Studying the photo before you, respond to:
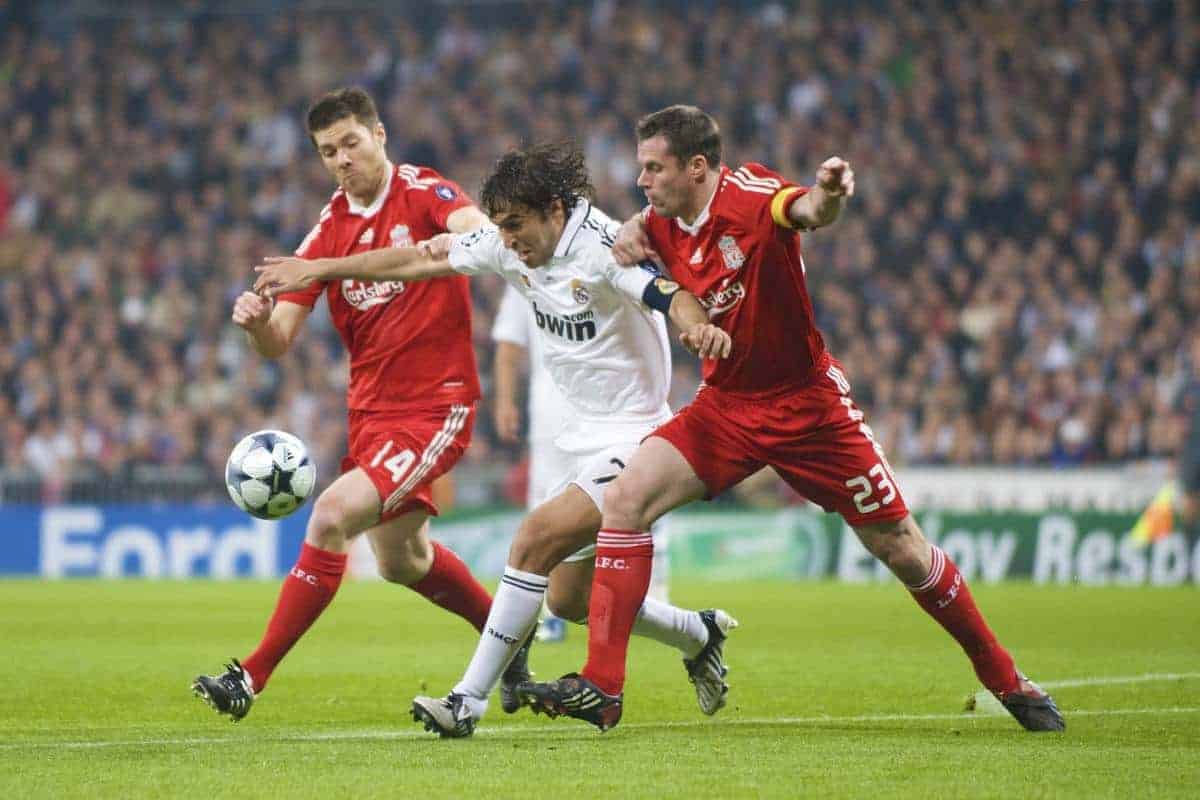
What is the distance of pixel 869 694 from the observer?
26.5ft

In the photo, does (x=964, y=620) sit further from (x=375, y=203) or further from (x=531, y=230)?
(x=375, y=203)

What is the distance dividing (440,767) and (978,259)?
17063 millimetres

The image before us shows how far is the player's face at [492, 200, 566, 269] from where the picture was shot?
667cm

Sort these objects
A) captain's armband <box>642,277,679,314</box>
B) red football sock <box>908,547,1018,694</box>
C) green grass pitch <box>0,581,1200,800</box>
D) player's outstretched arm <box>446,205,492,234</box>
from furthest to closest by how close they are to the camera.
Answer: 1. player's outstretched arm <box>446,205,492,234</box>
2. red football sock <box>908,547,1018,694</box>
3. captain's armband <box>642,277,679,314</box>
4. green grass pitch <box>0,581,1200,800</box>

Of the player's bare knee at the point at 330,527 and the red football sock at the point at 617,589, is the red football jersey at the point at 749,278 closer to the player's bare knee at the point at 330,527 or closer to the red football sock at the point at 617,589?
the red football sock at the point at 617,589

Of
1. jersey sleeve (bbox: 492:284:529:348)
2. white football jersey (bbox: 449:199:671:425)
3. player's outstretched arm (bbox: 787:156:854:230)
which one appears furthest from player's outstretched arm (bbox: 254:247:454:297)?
jersey sleeve (bbox: 492:284:529:348)

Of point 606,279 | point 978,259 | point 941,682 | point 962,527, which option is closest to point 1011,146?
point 978,259

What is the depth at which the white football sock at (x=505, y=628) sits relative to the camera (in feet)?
21.5

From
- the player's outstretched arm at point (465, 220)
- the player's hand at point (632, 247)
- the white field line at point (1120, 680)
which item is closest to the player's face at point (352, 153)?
the player's outstretched arm at point (465, 220)

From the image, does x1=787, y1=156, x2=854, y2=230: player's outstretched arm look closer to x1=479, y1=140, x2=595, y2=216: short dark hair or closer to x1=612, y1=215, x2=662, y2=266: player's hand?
x1=612, y1=215, x2=662, y2=266: player's hand

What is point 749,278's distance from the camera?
6.59 metres

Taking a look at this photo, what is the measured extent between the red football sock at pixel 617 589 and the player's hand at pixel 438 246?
1342mm

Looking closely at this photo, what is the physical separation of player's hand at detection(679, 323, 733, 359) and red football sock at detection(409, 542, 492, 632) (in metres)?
2.04

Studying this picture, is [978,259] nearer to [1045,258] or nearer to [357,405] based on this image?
[1045,258]
